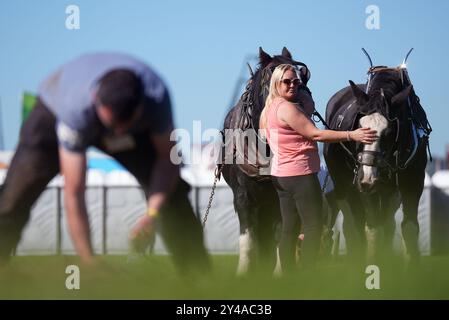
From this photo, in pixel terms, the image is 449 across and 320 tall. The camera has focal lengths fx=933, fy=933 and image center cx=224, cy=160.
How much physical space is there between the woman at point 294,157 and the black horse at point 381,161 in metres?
1.21

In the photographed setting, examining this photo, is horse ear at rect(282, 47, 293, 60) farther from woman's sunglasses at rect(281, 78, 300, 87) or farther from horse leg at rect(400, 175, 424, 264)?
horse leg at rect(400, 175, 424, 264)

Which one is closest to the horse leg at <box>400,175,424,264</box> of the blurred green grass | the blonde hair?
the blurred green grass

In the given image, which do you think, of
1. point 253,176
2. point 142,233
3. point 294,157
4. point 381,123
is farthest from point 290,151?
point 142,233

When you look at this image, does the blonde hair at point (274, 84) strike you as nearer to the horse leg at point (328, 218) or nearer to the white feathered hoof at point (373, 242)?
the white feathered hoof at point (373, 242)

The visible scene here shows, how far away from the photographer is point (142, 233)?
5555mm

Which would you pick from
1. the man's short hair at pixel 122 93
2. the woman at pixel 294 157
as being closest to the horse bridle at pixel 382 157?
the woman at pixel 294 157

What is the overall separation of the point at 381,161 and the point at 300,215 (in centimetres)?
153

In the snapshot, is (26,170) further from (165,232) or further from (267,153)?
(267,153)

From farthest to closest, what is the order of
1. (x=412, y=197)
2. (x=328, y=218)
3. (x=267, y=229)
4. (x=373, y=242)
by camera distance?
(x=328, y=218) → (x=412, y=197) → (x=373, y=242) → (x=267, y=229)

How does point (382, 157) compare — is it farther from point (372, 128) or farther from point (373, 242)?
point (373, 242)

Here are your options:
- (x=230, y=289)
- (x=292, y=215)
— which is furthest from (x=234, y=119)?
(x=230, y=289)

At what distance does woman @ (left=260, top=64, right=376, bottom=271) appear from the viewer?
23.0 ft

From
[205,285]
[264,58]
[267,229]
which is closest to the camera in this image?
[205,285]

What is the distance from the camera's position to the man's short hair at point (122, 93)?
542 centimetres
